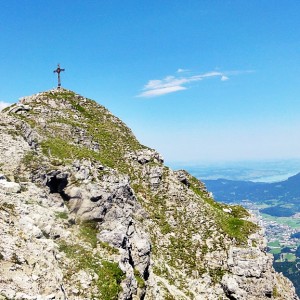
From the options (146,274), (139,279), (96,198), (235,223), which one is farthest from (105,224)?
(235,223)

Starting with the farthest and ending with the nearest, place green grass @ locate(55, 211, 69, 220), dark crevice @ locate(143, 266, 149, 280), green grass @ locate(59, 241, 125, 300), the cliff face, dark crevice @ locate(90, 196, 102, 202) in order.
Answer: dark crevice @ locate(143, 266, 149, 280) < dark crevice @ locate(90, 196, 102, 202) < green grass @ locate(55, 211, 69, 220) < green grass @ locate(59, 241, 125, 300) < the cliff face

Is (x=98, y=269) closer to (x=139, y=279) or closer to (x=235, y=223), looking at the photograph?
(x=139, y=279)

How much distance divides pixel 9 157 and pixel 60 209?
1074 centimetres

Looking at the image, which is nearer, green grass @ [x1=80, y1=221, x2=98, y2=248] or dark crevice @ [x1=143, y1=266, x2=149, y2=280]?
green grass @ [x1=80, y1=221, x2=98, y2=248]

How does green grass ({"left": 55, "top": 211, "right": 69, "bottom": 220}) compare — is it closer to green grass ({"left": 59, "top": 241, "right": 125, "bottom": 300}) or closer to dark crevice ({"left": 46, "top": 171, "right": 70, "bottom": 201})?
dark crevice ({"left": 46, "top": 171, "right": 70, "bottom": 201})

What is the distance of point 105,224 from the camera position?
42.0 meters

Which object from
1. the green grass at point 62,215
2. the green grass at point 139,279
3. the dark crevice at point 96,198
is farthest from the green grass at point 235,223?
the green grass at point 62,215

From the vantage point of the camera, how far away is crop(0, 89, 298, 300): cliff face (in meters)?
30.6

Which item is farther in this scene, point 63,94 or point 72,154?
point 63,94

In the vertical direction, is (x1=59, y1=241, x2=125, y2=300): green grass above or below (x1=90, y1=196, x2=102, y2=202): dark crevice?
below

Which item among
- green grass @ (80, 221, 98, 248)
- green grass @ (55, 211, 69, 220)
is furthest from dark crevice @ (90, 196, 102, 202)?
green grass @ (55, 211, 69, 220)

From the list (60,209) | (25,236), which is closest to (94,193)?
(60,209)

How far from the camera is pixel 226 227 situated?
59.0 meters

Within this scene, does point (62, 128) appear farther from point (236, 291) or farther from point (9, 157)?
point (236, 291)
